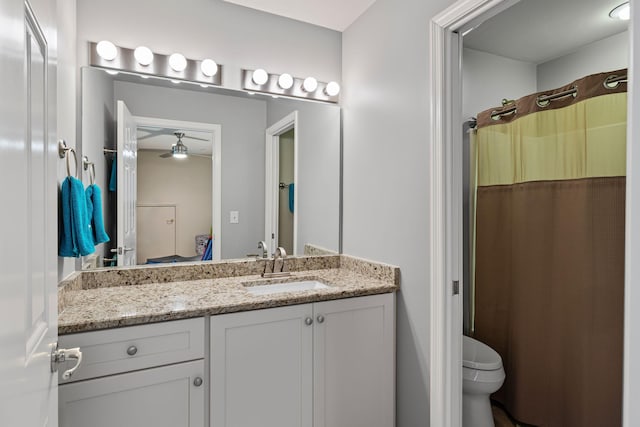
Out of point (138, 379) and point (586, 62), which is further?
point (586, 62)

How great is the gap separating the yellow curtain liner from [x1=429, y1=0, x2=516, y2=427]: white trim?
0.88m

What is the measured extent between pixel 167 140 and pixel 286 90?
771 mm

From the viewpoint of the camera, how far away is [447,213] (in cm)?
152

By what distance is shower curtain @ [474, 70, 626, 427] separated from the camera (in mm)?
1771

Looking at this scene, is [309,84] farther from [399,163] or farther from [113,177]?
[113,177]

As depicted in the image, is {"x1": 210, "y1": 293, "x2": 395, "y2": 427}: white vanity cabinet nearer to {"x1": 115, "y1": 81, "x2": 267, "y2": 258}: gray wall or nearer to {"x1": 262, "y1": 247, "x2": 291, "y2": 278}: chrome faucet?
{"x1": 262, "y1": 247, "x2": 291, "y2": 278}: chrome faucet

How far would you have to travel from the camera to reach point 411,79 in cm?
170

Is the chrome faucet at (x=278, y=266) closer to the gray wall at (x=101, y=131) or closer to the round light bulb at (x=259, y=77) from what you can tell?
the gray wall at (x=101, y=131)

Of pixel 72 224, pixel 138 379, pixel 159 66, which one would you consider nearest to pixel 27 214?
pixel 72 224

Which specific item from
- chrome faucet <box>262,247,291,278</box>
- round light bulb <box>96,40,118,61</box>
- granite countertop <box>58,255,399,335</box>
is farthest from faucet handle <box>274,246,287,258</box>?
round light bulb <box>96,40,118,61</box>

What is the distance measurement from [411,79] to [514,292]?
1506 millimetres

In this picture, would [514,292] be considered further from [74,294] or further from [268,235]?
[74,294]

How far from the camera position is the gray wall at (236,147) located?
6.24 ft

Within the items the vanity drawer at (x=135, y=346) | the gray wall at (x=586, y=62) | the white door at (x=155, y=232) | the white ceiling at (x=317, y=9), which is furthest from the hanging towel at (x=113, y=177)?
the gray wall at (x=586, y=62)
